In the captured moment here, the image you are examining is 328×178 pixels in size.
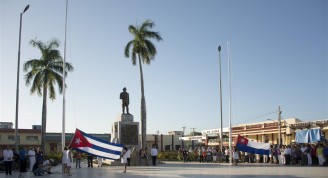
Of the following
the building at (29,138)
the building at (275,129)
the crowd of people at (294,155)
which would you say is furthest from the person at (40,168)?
the building at (29,138)

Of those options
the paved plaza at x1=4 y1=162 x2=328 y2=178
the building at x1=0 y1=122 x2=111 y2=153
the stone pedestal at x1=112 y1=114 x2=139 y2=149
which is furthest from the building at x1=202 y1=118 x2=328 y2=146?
the building at x1=0 y1=122 x2=111 y2=153

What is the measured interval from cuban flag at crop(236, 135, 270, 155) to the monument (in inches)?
300

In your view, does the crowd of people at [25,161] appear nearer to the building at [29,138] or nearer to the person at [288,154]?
the person at [288,154]

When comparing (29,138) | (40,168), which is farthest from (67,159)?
(29,138)

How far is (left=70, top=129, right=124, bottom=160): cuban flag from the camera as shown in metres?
21.3

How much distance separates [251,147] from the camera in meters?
29.3

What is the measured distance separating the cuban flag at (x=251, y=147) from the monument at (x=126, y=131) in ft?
25.0

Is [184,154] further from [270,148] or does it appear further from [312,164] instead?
[312,164]

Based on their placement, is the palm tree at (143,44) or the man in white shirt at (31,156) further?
the palm tree at (143,44)

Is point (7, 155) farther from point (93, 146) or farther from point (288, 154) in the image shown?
point (288, 154)

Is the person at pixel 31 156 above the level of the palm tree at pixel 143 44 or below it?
below

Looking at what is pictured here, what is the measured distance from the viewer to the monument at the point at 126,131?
29.6 meters

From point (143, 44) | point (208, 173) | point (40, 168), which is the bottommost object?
point (208, 173)

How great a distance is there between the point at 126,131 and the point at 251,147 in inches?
366
